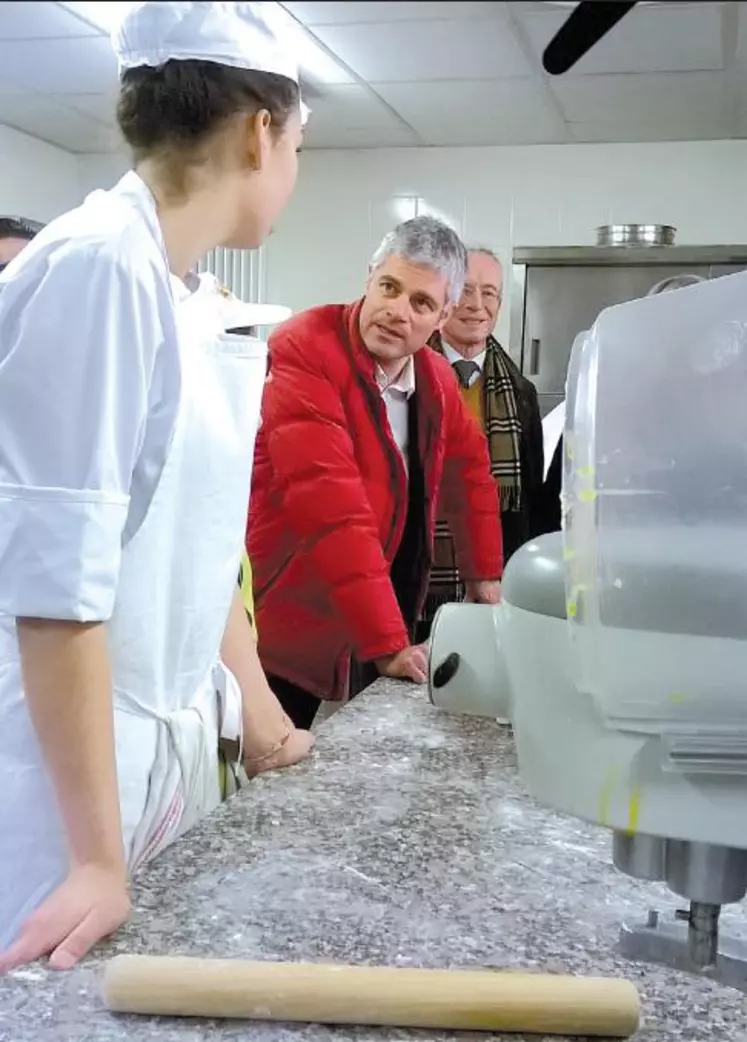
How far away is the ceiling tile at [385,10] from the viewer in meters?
0.19

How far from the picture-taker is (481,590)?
1.74 meters

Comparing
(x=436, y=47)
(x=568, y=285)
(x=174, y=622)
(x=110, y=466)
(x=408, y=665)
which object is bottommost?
(x=408, y=665)

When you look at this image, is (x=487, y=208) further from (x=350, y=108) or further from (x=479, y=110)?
(x=479, y=110)

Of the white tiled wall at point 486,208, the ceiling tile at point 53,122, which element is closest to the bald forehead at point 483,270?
the white tiled wall at point 486,208

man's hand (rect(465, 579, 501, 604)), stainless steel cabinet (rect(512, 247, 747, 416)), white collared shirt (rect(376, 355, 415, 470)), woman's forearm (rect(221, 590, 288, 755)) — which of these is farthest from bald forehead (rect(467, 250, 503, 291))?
woman's forearm (rect(221, 590, 288, 755))

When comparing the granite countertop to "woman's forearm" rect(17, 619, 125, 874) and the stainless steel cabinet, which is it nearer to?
"woman's forearm" rect(17, 619, 125, 874)

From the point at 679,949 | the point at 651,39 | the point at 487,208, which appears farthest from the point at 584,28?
the point at 487,208

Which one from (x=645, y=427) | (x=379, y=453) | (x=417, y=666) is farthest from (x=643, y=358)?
(x=379, y=453)

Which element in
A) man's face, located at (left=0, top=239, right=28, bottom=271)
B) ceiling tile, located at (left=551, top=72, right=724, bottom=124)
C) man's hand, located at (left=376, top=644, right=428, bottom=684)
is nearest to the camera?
ceiling tile, located at (left=551, top=72, right=724, bottom=124)

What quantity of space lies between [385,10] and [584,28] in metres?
0.05

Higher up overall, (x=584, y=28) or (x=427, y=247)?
(x=427, y=247)

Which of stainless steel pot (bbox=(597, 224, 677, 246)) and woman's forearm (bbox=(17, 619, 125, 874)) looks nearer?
woman's forearm (bbox=(17, 619, 125, 874))

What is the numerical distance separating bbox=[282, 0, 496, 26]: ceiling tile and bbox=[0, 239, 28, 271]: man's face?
20.3 inches

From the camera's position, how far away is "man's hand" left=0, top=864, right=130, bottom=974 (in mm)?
531
